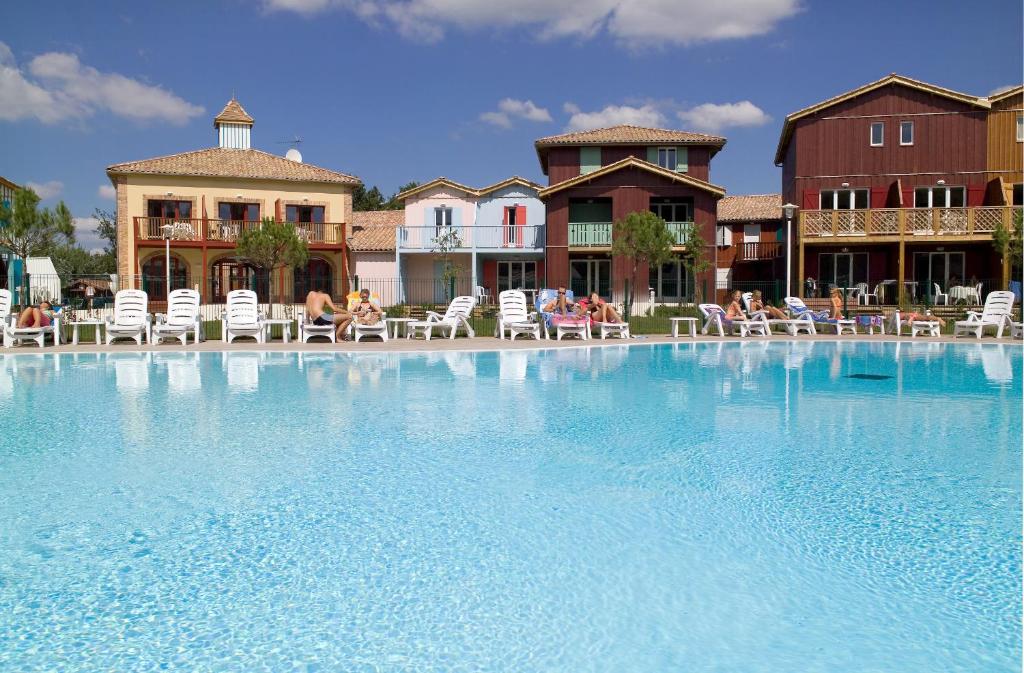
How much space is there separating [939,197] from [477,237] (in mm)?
17558

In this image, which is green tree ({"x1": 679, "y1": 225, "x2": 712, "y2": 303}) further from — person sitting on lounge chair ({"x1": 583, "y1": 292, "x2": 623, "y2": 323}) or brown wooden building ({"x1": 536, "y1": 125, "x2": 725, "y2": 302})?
person sitting on lounge chair ({"x1": 583, "y1": 292, "x2": 623, "y2": 323})

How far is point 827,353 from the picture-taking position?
15.5 metres

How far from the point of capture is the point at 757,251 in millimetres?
35469

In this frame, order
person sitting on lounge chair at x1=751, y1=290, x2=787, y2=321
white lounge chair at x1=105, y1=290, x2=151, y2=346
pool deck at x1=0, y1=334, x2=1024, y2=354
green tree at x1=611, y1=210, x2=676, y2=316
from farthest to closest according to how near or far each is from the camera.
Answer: green tree at x1=611, y1=210, x2=676, y2=316 < person sitting on lounge chair at x1=751, y1=290, x2=787, y2=321 < white lounge chair at x1=105, y1=290, x2=151, y2=346 < pool deck at x1=0, y1=334, x2=1024, y2=354

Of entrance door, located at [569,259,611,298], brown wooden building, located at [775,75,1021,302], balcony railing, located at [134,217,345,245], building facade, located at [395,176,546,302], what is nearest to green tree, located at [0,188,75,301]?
balcony railing, located at [134,217,345,245]

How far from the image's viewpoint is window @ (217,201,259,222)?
33.9 meters

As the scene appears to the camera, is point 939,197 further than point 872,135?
No

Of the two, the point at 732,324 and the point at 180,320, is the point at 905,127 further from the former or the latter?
the point at 180,320

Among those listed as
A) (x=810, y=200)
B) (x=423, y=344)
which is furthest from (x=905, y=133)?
(x=423, y=344)

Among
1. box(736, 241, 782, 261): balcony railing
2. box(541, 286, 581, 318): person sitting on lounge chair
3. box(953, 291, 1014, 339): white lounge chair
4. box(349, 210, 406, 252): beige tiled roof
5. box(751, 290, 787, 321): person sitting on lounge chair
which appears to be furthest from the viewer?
box(349, 210, 406, 252): beige tiled roof

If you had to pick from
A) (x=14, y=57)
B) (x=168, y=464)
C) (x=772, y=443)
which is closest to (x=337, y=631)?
(x=168, y=464)

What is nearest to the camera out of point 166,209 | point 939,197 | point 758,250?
point 939,197

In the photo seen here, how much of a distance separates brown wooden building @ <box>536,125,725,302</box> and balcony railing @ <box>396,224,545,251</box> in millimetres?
1797

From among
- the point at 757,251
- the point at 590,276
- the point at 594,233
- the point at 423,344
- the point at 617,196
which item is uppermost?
the point at 617,196
